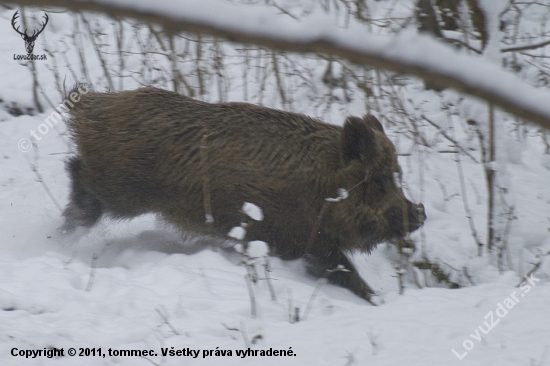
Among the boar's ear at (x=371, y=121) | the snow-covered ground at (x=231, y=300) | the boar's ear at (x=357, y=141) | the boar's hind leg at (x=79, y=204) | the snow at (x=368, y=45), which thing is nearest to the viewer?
the snow at (x=368, y=45)

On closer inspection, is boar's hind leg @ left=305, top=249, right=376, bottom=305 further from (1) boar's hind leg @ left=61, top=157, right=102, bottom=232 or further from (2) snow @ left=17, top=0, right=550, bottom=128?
(2) snow @ left=17, top=0, right=550, bottom=128

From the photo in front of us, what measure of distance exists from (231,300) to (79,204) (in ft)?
6.07

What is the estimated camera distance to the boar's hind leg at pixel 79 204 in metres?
5.00

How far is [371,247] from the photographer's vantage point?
5.02 m

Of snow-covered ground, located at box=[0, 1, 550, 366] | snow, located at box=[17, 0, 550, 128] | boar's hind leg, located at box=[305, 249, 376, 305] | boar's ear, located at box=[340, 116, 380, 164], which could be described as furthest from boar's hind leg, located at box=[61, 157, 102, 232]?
snow, located at box=[17, 0, 550, 128]

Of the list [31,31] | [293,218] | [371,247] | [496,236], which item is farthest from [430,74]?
[31,31]

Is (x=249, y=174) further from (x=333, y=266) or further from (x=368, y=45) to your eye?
(x=368, y=45)

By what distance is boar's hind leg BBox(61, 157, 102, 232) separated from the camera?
5.00 m

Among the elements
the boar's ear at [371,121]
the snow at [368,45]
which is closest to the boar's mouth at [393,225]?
the boar's ear at [371,121]

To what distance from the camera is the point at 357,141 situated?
4742 mm

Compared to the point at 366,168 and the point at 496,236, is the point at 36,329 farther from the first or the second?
the point at 496,236

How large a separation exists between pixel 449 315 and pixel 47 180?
14.0 feet

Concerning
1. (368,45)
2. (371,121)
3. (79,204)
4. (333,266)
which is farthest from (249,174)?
(368,45)

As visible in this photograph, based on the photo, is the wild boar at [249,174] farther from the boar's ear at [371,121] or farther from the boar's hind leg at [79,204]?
the boar's ear at [371,121]
